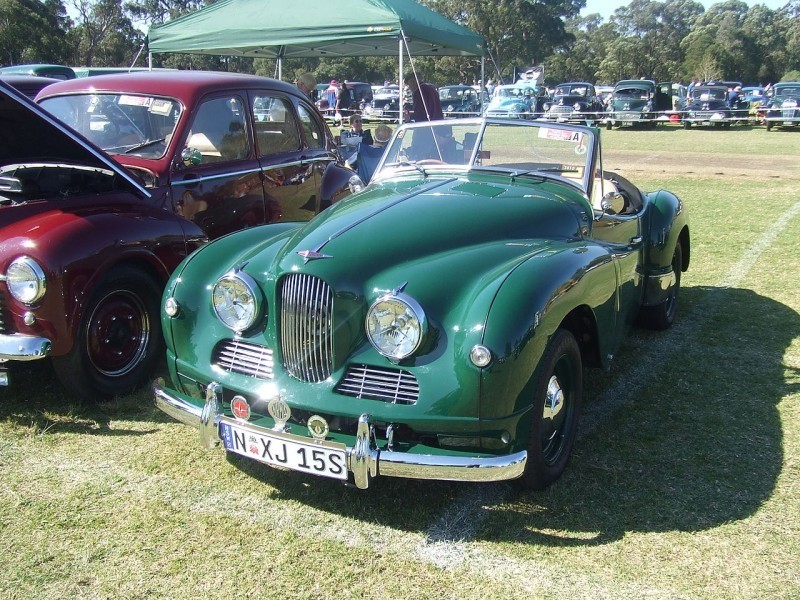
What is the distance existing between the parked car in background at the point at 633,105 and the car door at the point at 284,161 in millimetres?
23565

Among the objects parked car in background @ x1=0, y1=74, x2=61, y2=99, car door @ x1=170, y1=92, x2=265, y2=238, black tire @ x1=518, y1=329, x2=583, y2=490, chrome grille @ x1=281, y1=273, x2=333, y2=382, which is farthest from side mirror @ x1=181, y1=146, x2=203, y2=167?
parked car in background @ x1=0, y1=74, x2=61, y2=99

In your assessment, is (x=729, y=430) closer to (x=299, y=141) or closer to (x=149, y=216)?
(x=149, y=216)

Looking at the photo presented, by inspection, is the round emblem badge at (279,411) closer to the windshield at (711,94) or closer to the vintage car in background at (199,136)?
the vintage car in background at (199,136)

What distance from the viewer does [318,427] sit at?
2.94 m

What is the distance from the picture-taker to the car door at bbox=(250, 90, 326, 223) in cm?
585

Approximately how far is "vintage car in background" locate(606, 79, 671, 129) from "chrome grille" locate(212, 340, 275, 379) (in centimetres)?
2671

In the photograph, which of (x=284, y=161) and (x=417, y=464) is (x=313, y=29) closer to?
(x=284, y=161)

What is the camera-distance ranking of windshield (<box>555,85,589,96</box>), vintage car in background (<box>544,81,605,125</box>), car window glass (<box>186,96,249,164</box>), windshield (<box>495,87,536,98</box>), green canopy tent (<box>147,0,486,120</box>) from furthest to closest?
windshield (<box>495,87,536,98</box>), windshield (<box>555,85,589,96</box>), vintage car in background (<box>544,81,605,125</box>), green canopy tent (<box>147,0,486,120</box>), car window glass (<box>186,96,249,164</box>)

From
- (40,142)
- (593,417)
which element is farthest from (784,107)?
(40,142)

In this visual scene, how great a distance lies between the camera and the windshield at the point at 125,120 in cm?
515

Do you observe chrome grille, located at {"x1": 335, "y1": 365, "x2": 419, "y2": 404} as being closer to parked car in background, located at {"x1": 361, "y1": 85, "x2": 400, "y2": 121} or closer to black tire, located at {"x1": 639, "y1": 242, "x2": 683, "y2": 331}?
black tire, located at {"x1": 639, "y1": 242, "x2": 683, "y2": 331}

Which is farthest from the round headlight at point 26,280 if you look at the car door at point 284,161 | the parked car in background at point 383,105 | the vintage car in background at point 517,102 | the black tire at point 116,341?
the parked car in background at point 383,105

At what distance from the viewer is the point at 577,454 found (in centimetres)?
357

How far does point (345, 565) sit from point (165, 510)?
0.91m
